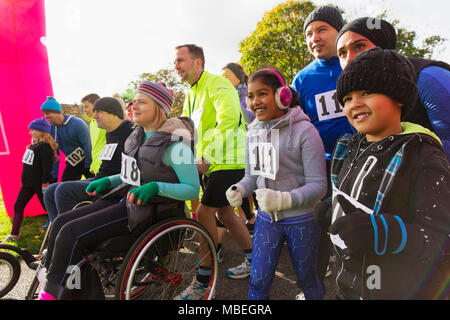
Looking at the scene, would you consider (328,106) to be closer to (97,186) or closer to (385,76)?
(385,76)

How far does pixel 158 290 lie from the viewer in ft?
7.34

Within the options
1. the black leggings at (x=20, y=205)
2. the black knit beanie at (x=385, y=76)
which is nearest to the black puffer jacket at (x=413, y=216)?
the black knit beanie at (x=385, y=76)

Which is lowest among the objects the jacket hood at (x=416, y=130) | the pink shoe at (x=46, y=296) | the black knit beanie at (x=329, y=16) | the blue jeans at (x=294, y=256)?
the pink shoe at (x=46, y=296)

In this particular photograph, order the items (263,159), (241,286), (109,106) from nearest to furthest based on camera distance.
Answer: (263,159), (241,286), (109,106)

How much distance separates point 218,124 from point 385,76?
4.62ft

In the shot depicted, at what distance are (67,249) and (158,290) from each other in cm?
99

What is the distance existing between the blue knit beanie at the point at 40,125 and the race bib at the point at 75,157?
0.67 meters

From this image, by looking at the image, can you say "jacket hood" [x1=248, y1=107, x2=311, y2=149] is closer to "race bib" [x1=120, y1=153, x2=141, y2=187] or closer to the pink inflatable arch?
"race bib" [x1=120, y1=153, x2=141, y2=187]

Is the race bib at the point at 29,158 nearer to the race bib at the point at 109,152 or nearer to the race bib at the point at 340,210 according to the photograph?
the race bib at the point at 109,152

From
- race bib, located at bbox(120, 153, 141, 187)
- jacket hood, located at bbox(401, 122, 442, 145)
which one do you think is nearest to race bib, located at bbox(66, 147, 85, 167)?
race bib, located at bbox(120, 153, 141, 187)

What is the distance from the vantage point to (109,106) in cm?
283

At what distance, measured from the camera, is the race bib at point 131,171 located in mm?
1870

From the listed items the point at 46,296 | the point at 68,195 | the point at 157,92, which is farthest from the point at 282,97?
the point at 68,195

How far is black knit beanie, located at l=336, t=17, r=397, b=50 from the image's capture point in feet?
4.33
